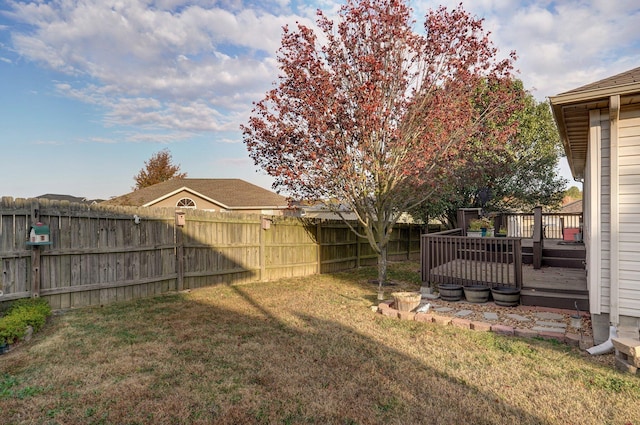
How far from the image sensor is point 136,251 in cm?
688

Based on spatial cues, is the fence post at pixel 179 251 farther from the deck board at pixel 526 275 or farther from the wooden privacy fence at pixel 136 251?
the deck board at pixel 526 275

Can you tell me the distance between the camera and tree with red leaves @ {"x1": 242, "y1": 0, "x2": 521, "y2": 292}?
24.7 ft

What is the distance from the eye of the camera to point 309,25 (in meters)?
7.85

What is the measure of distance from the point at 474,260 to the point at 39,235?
7.55 meters

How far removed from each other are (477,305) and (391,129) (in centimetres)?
404

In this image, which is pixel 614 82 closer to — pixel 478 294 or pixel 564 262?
pixel 478 294

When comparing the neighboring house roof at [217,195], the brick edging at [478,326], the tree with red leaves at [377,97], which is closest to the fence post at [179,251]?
the tree with red leaves at [377,97]

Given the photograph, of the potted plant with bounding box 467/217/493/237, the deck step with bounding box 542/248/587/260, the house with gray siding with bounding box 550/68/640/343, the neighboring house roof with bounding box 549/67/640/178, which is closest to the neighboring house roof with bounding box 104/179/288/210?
the potted plant with bounding box 467/217/493/237

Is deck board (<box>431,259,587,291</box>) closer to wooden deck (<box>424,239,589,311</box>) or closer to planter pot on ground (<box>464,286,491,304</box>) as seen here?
wooden deck (<box>424,239,589,311</box>)

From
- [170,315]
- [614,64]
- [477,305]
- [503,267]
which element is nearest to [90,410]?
[170,315]

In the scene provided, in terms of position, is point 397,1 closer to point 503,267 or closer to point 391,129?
point 391,129

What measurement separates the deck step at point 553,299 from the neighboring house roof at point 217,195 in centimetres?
1605

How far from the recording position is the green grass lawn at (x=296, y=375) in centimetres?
266

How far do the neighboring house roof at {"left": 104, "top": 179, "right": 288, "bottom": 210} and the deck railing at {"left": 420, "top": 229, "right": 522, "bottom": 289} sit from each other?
14.3 m
